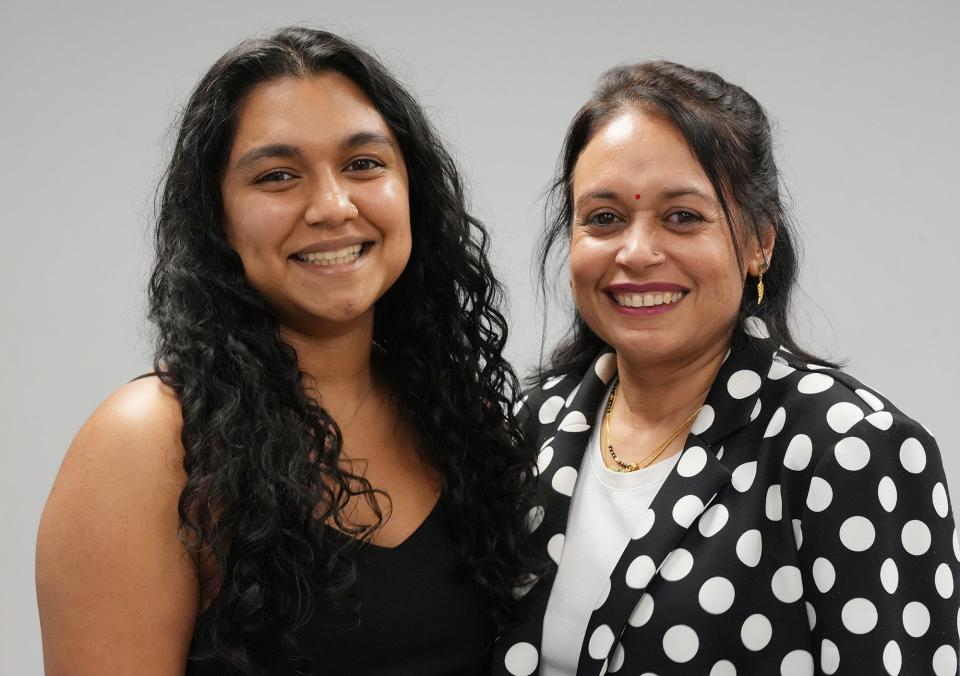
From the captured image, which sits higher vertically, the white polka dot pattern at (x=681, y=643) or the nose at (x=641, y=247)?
the nose at (x=641, y=247)

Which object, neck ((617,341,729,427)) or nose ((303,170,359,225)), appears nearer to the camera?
nose ((303,170,359,225))

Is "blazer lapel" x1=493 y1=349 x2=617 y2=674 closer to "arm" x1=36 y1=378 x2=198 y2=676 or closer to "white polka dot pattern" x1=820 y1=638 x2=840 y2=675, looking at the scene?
"white polka dot pattern" x1=820 y1=638 x2=840 y2=675

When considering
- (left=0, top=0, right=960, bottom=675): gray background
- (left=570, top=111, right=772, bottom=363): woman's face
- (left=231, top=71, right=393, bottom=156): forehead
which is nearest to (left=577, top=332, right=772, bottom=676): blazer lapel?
(left=570, top=111, right=772, bottom=363): woman's face

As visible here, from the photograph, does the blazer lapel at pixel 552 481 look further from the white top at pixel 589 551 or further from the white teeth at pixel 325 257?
the white teeth at pixel 325 257

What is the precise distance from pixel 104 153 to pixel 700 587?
2438mm

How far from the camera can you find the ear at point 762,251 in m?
1.99

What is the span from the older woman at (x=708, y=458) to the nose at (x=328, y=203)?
1.40ft

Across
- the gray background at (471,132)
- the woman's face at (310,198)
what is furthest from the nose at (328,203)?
the gray background at (471,132)

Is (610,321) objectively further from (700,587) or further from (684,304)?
(700,587)

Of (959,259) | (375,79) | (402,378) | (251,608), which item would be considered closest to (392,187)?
(375,79)

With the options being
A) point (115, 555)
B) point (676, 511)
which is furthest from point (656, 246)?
point (115, 555)

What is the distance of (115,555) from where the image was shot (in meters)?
1.62

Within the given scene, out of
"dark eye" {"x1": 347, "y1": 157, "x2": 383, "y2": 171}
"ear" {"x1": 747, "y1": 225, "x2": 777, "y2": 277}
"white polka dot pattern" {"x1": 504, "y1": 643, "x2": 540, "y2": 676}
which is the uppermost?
"dark eye" {"x1": 347, "y1": 157, "x2": 383, "y2": 171}

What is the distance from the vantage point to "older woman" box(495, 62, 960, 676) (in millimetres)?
1672
